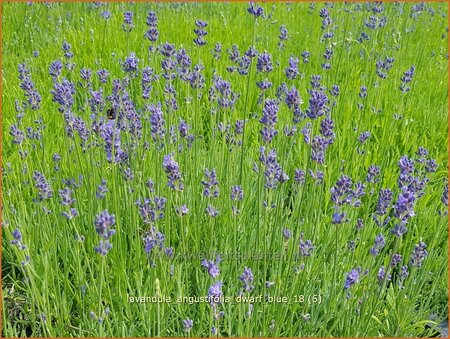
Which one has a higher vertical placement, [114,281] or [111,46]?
[111,46]

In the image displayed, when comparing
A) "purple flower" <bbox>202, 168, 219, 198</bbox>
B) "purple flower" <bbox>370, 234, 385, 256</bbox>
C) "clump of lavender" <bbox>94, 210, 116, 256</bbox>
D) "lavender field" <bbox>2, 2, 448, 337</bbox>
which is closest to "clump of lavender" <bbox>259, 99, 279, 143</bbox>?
"lavender field" <bbox>2, 2, 448, 337</bbox>

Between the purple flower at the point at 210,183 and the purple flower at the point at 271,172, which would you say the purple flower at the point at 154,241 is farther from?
the purple flower at the point at 271,172

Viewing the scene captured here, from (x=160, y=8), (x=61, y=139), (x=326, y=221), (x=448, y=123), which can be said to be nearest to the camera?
(x=326, y=221)

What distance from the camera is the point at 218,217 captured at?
2.66 m

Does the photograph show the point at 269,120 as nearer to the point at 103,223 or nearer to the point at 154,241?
the point at 154,241

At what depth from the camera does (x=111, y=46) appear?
4.98 meters

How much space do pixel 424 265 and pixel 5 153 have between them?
8.67 ft

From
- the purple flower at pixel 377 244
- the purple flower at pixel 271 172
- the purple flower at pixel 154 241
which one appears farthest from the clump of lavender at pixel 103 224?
the purple flower at pixel 377 244

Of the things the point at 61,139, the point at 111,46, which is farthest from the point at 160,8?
the point at 61,139

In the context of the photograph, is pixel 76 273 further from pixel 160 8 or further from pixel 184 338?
pixel 160 8

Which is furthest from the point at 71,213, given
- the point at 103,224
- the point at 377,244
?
the point at 377,244

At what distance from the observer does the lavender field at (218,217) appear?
2039 mm

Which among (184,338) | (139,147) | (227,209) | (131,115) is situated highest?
(131,115)

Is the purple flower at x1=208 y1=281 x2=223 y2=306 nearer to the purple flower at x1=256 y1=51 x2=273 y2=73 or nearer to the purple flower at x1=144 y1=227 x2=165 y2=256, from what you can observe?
the purple flower at x1=144 y1=227 x2=165 y2=256
